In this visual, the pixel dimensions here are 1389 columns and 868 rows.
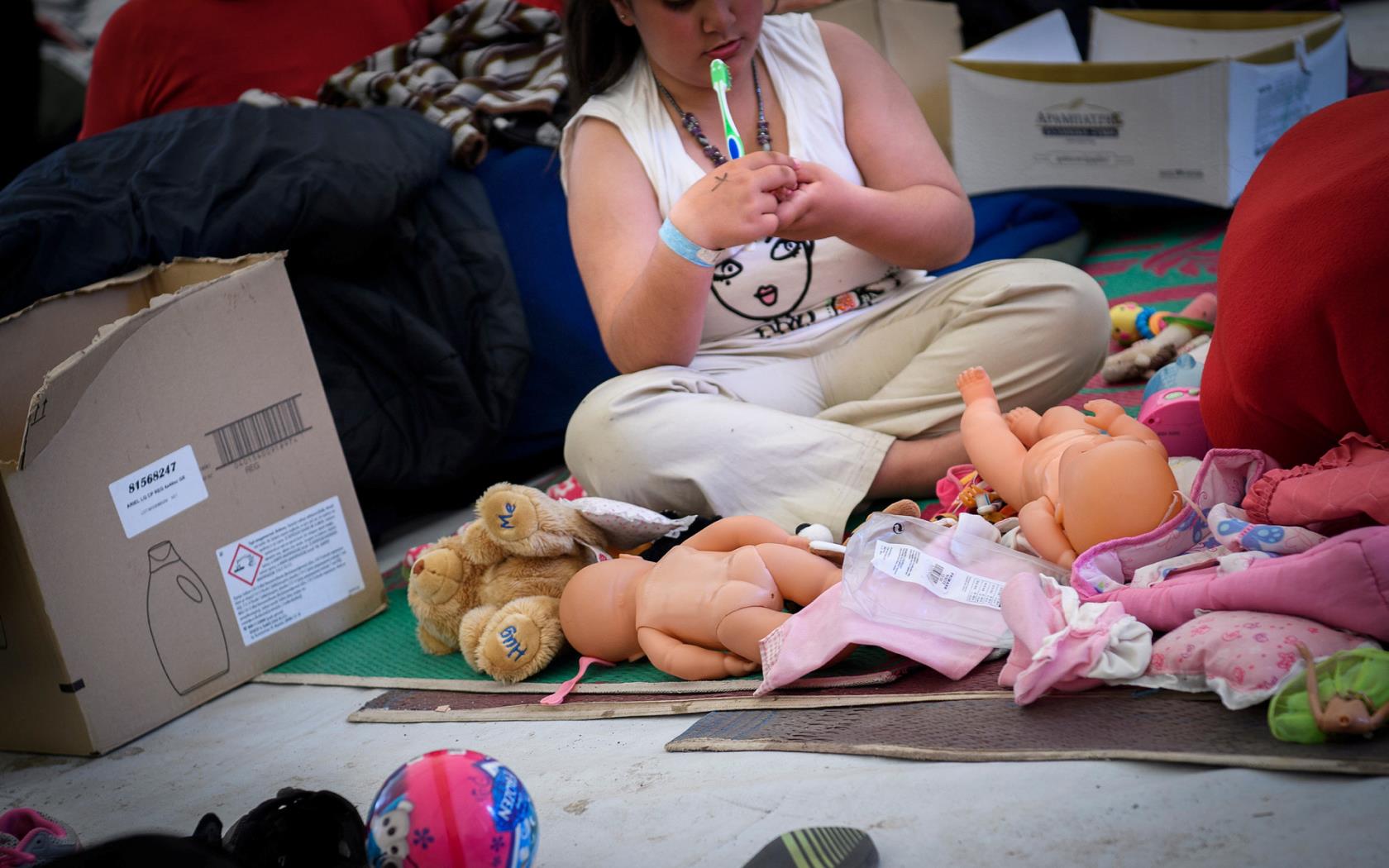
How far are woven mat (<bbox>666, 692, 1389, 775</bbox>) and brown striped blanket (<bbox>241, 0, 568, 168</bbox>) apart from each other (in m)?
1.21

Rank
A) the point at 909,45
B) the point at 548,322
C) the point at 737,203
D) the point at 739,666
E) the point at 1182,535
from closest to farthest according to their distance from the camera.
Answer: the point at 1182,535
the point at 739,666
the point at 737,203
the point at 548,322
the point at 909,45

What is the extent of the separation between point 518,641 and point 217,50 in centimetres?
147

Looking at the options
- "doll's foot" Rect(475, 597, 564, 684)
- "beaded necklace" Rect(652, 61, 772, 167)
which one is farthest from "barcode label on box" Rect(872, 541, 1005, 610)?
"beaded necklace" Rect(652, 61, 772, 167)

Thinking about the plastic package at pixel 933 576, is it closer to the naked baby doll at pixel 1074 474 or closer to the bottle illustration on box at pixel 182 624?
the naked baby doll at pixel 1074 474

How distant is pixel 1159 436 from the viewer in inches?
42.7

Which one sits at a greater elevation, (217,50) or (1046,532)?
(217,50)

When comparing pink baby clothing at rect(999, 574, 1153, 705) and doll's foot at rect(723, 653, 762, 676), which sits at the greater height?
pink baby clothing at rect(999, 574, 1153, 705)

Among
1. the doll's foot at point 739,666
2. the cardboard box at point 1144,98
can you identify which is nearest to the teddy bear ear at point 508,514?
the doll's foot at point 739,666

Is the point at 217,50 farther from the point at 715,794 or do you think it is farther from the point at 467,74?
the point at 715,794

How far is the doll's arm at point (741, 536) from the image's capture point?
1.07 m

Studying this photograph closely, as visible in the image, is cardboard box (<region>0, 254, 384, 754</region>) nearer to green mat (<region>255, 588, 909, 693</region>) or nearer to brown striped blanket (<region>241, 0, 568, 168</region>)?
green mat (<region>255, 588, 909, 693</region>)

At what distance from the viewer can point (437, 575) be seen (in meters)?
1.15

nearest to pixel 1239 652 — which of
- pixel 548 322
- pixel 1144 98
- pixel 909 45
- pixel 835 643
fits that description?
pixel 835 643

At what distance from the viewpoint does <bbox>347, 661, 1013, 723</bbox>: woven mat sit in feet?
2.79
